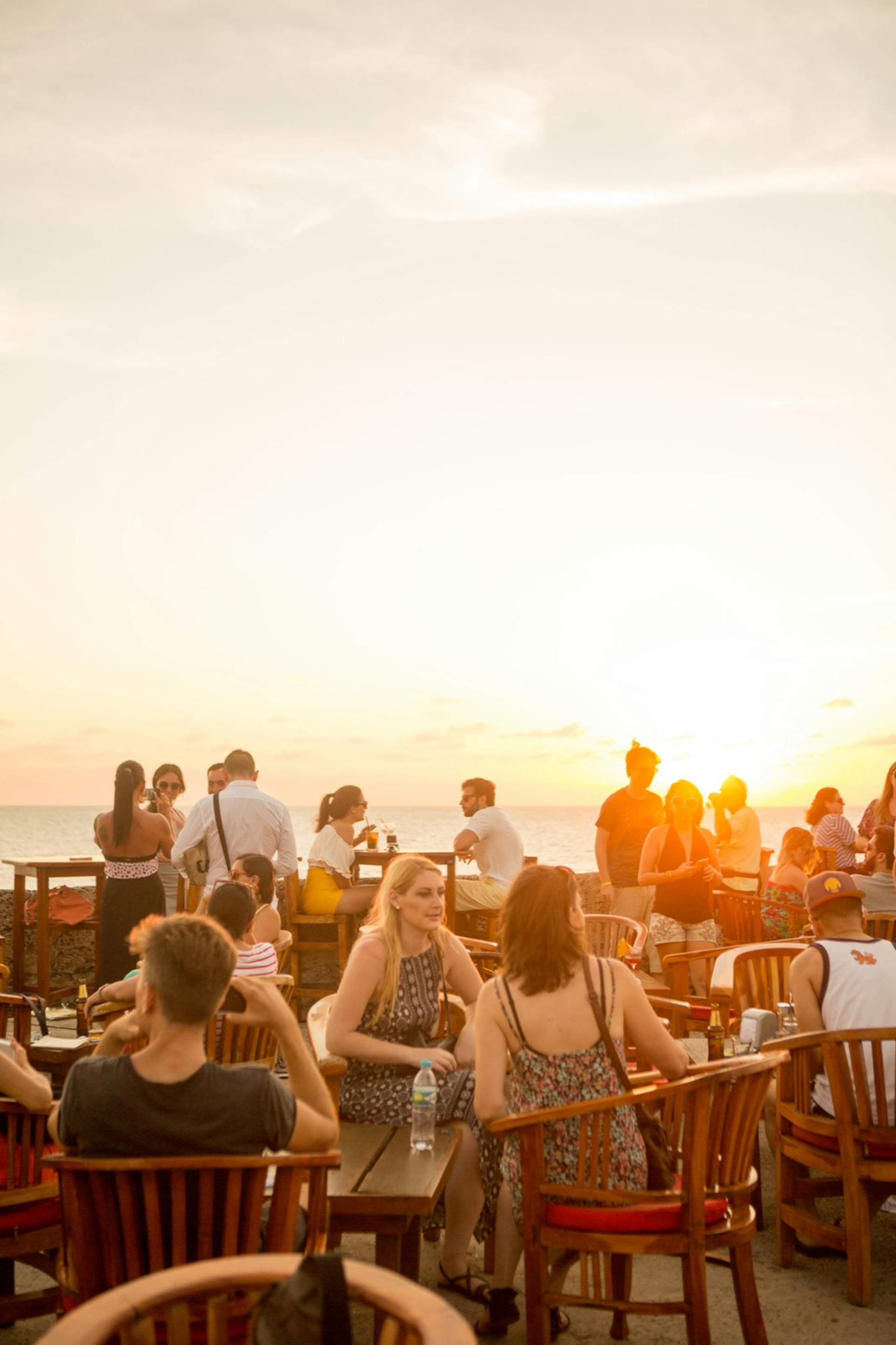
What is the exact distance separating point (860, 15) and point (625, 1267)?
29.0 ft

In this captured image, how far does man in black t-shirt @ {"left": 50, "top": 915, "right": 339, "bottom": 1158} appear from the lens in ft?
7.52

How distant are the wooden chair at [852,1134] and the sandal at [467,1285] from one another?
1.06 meters

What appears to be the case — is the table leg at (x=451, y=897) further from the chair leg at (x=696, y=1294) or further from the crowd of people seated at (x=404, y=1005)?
the chair leg at (x=696, y=1294)

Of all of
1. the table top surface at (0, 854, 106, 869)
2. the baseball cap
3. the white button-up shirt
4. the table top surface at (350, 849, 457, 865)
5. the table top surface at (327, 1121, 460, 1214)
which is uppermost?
the white button-up shirt

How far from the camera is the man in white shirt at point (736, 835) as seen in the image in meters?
9.14

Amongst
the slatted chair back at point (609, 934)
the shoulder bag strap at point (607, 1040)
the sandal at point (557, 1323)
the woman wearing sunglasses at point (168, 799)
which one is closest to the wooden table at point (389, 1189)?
the sandal at point (557, 1323)

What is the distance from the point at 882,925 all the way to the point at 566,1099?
3.91 m

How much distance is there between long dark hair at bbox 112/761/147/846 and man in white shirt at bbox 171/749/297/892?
1.60 ft

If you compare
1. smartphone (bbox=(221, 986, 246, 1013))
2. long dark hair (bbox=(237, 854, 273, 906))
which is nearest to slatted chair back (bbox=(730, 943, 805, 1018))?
smartphone (bbox=(221, 986, 246, 1013))

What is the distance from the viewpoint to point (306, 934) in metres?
8.21

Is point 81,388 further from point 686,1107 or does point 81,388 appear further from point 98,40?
point 686,1107

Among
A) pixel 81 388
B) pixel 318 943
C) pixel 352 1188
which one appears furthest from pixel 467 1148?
pixel 81 388

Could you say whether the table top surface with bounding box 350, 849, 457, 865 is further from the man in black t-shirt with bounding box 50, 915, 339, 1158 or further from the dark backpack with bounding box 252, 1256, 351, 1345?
the dark backpack with bounding box 252, 1256, 351, 1345

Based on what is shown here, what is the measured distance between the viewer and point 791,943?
5.00m
